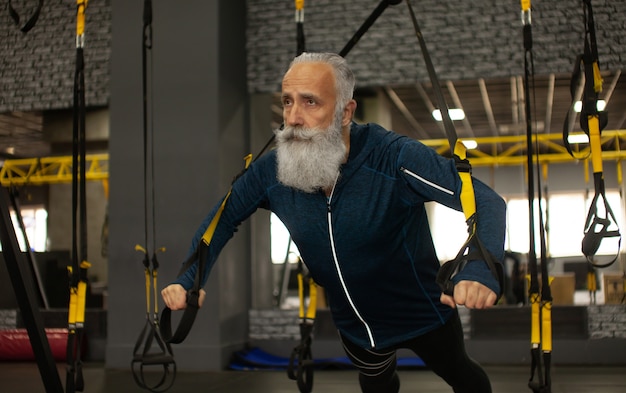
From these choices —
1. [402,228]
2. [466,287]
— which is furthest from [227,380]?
[466,287]

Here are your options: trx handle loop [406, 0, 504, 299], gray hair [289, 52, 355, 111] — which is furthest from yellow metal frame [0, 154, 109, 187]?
trx handle loop [406, 0, 504, 299]

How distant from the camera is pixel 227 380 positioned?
5.11 m

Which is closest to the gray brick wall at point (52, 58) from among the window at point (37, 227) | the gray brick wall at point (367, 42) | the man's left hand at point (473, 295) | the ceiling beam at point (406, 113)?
the gray brick wall at point (367, 42)

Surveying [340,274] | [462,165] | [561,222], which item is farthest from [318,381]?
[561,222]

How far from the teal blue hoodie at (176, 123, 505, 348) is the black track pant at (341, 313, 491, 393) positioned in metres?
0.05

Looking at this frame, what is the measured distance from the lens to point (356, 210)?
2211 mm

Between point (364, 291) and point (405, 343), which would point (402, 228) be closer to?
point (364, 291)

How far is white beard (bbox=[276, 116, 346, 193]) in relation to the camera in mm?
2166

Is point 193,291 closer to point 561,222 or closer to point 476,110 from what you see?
point 476,110

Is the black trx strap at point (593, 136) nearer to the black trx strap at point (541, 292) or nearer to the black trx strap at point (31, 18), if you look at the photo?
the black trx strap at point (541, 292)

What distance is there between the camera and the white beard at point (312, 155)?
7.11 ft

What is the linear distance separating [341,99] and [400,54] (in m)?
4.29

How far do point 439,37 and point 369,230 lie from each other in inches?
175

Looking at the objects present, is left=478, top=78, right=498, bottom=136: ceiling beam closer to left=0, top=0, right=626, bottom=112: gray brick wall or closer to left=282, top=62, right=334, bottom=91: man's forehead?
left=0, top=0, right=626, bottom=112: gray brick wall
